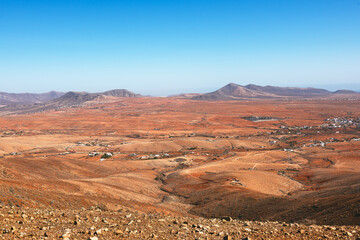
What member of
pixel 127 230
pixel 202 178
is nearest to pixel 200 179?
pixel 202 178

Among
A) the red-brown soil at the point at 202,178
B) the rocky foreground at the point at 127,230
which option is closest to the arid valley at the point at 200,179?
the red-brown soil at the point at 202,178

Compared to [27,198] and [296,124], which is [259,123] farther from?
[27,198]

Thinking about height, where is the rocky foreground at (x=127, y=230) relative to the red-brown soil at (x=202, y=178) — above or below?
above

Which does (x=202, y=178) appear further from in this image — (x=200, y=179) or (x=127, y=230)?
(x=127, y=230)

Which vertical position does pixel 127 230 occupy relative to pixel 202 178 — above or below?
above

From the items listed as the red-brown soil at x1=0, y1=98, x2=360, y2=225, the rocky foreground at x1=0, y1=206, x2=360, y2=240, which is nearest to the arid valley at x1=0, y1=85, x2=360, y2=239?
the red-brown soil at x1=0, y1=98, x2=360, y2=225

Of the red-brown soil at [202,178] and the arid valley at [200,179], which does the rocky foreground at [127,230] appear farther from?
the red-brown soil at [202,178]

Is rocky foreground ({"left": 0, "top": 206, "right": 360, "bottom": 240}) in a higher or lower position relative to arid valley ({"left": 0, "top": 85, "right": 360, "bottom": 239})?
higher

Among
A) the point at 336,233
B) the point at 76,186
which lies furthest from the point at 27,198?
the point at 336,233

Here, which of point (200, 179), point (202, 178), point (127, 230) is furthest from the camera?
point (202, 178)

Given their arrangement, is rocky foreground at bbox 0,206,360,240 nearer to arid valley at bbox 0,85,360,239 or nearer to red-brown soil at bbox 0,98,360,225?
arid valley at bbox 0,85,360,239

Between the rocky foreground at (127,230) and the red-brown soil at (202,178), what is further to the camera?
the red-brown soil at (202,178)
